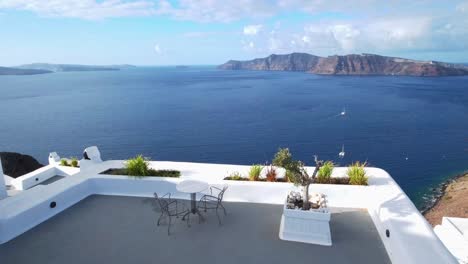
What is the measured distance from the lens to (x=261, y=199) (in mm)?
6285

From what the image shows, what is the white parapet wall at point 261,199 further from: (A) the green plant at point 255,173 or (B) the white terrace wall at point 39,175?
(B) the white terrace wall at point 39,175

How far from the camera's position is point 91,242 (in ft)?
16.1

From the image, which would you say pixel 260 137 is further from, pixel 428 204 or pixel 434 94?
pixel 434 94

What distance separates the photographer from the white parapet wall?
13.6ft

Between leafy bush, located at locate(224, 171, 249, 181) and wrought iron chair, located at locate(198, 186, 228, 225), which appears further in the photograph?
leafy bush, located at locate(224, 171, 249, 181)

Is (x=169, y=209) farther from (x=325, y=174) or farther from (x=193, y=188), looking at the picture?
(x=325, y=174)

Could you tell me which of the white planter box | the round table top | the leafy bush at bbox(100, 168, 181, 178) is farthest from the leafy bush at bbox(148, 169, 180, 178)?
→ the white planter box

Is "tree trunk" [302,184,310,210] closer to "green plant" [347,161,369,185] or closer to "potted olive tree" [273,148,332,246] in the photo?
"potted olive tree" [273,148,332,246]

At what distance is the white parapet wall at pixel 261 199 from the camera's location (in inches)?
163

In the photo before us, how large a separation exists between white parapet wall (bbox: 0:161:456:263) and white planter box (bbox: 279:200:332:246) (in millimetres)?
916

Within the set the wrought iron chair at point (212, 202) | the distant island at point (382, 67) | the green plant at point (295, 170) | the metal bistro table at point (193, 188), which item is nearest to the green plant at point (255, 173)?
the wrought iron chair at point (212, 202)

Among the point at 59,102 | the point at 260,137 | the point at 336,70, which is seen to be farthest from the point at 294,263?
the point at 336,70

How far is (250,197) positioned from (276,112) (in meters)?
53.9

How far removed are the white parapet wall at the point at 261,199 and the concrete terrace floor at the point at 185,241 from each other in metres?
0.21
